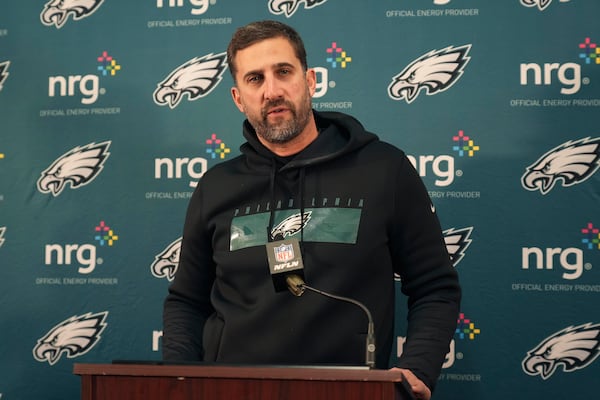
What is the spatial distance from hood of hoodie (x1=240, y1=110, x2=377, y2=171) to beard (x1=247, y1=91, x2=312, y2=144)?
58mm

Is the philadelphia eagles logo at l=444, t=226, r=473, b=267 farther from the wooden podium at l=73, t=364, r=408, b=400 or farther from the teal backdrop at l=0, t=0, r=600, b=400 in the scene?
the wooden podium at l=73, t=364, r=408, b=400

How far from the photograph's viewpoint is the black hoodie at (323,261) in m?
1.93

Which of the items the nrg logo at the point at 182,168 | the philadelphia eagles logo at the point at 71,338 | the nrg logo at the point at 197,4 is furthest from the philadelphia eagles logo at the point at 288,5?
the philadelphia eagles logo at the point at 71,338

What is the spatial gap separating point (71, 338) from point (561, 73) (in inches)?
86.0

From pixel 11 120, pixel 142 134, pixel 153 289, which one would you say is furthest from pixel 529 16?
pixel 11 120

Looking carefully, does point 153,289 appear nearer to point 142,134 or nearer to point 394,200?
point 142,134

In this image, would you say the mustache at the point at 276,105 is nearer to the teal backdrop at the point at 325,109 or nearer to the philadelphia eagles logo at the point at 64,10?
the teal backdrop at the point at 325,109

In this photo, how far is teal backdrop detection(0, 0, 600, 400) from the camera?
2.64m

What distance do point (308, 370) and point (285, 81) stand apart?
1.03 meters

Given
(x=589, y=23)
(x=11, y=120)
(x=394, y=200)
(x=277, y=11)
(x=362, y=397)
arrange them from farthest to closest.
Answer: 1. (x=11, y=120)
2. (x=277, y=11)
3. (x=589, y=23)
4. (x=394, y=200)
5. (x=362, y=397)

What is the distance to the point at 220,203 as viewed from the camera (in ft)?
7.25

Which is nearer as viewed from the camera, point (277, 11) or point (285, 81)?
point (285, 81)

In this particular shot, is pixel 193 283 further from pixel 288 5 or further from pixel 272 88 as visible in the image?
pixel 288 5

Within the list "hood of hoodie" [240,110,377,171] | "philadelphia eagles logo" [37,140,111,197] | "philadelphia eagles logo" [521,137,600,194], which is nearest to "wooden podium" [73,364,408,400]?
"hood of hoodie" [240,110,377,171]
